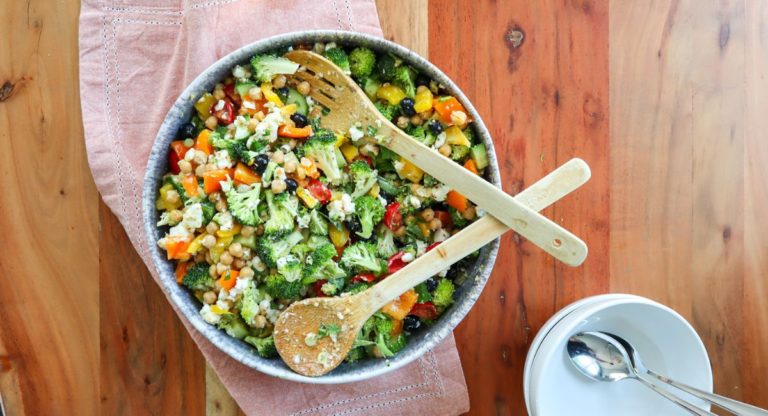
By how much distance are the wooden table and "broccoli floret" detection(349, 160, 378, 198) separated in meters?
0.66

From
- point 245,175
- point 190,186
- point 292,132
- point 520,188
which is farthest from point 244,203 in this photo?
point 520,188

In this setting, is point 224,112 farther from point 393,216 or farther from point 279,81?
point 393,216

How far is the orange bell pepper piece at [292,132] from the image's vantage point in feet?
7.25

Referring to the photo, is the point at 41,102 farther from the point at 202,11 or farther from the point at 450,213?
the point at 450,213

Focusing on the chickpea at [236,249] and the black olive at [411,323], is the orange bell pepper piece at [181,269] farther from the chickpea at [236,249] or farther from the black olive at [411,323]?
the black olive at [411,323]

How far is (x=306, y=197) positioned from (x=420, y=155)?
1.42 feet

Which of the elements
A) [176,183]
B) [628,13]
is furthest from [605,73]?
[176,183]

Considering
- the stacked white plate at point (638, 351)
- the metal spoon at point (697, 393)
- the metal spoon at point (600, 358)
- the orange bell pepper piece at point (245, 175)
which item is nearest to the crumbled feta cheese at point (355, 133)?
the orange bell pepper piece at point (245, 175)

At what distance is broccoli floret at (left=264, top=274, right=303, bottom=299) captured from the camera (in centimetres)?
217

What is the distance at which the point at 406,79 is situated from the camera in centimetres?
226

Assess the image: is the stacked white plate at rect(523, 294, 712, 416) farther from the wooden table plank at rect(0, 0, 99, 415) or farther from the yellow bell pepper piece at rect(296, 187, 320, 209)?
the wooden table plank at rect(0, 0, 99, 415)

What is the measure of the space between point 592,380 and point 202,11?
7.11ft

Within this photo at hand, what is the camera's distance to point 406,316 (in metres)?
2.32

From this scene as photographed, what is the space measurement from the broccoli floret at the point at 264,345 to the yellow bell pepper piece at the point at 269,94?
855mm
